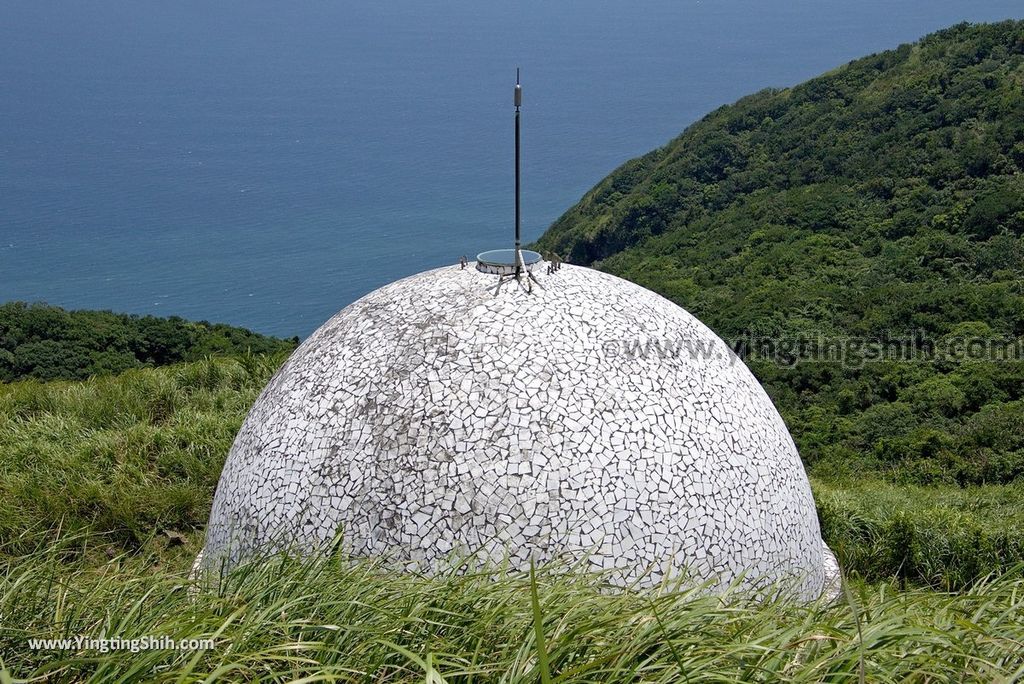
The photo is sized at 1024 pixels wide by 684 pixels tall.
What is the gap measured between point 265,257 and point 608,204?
33455 millimetres

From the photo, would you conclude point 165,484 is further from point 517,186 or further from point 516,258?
point 517,186

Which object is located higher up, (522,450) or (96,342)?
(522,450)

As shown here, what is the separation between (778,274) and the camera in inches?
1437

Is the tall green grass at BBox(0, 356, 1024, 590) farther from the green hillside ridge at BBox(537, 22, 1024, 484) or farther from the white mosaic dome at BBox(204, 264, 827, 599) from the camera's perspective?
the green hillside ridge at BBox(537, 22, 1024, 484)

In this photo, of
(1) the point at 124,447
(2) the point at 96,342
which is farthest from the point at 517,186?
(2) the point at 96,342

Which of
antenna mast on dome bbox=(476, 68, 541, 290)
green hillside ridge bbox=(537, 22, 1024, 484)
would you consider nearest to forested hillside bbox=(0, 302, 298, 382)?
green hillside ridge bbox=(537, 22, 1024, 484)

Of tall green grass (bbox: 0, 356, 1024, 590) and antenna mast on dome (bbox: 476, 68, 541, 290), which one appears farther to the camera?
tall green grass (bbox: 0, 356, 1024, 590)

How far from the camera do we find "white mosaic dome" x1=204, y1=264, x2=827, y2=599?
5.86 metres

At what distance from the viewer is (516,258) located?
23.5 ft

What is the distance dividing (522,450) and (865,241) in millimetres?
36113

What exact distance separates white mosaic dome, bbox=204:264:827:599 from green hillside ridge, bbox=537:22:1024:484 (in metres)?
13.2

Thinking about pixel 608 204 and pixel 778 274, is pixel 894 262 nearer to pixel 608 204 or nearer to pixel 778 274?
pixel 778 274

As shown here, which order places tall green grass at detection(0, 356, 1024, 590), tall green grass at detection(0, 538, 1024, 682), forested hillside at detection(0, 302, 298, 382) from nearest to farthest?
tall green grass at detection(0, 538, 1024, 682) < tall green grass at detection(0, 356, 1024, 590) < forested hillside at detection(0, 302, 298, 382)

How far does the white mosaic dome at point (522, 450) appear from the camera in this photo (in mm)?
5863
